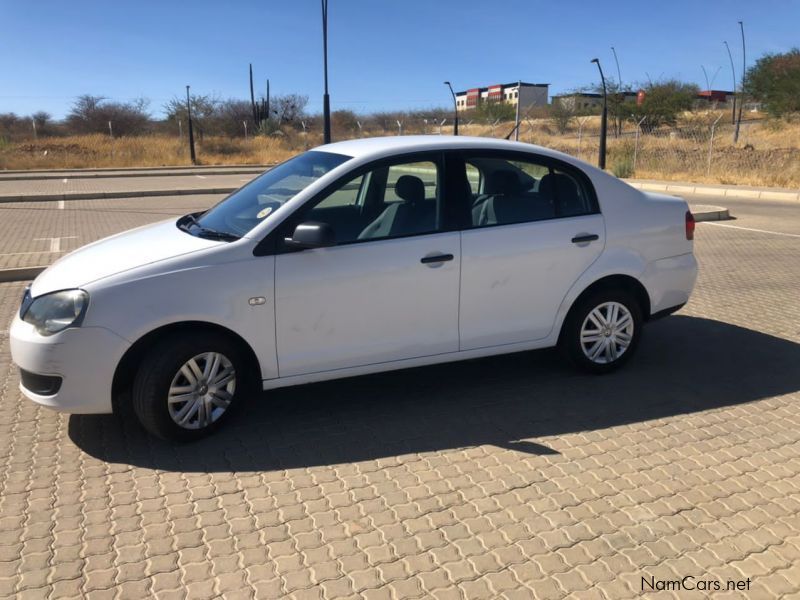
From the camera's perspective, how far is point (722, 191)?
66.2ft

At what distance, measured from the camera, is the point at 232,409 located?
13.3 ft

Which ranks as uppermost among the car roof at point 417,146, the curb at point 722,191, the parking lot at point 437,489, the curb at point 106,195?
the car roof at point 417,146

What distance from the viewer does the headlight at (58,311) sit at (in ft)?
11.8

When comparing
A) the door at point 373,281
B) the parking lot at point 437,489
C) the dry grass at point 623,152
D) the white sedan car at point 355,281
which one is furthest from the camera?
the dry grass at point 623,152

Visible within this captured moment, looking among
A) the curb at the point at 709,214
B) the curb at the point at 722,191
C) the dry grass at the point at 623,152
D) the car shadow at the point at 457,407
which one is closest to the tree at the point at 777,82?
the dry grass at the point at 623,152

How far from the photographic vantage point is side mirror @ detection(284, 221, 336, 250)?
3.82 meters

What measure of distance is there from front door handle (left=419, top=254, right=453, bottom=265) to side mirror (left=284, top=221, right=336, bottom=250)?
2.00ft

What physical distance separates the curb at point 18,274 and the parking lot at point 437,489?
3624 mm

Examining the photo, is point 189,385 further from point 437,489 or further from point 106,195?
point 106,195

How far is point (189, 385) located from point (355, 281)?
1.11 meters

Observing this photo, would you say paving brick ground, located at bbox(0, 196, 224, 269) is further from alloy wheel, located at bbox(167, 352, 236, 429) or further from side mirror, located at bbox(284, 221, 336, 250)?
side mirror, located at bbox(284, 221, 336, 250)

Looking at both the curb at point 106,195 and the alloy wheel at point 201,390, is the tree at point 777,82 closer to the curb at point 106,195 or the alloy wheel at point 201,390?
the curb at point 106,195

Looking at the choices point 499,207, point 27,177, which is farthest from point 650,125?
point 499,207

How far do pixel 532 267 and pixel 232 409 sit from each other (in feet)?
6.94
